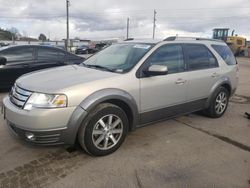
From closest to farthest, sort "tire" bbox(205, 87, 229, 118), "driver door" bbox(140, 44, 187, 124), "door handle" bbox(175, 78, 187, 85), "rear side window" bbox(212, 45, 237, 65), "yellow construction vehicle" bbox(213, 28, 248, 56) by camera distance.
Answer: "driver door" bbox(140, 44, 187, 124)
"door handle" bbox(175, 78, 187, 85)
"tire" bbox(205, 87, 229, 118)
"rear side window" bbox(212, 45, 237, 65)
"yellow construction vehicle" bbox(213, 28, 248, 56)

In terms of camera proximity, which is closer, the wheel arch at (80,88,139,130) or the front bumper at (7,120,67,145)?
the front bumper at (7,120,67,145)

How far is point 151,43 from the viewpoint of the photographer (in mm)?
4258

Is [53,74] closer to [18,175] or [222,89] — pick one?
[18,175]

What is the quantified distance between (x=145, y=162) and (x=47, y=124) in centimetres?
138

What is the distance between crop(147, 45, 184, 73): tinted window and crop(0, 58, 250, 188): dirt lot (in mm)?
1166

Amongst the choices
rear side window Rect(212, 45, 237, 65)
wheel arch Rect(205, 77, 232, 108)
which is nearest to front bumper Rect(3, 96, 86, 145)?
wheel arch Rect(205, 77, 232, 108)

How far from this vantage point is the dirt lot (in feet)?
9.77

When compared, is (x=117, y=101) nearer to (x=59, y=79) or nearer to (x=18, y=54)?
(x=59, y=79)

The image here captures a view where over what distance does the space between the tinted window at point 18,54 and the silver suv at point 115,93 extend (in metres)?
3.29

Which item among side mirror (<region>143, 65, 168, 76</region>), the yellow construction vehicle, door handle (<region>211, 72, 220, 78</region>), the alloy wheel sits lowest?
the alloy wheel

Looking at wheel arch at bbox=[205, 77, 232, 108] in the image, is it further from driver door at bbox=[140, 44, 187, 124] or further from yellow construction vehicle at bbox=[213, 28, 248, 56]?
yellow construction vehicle at bbox=[213, 28, 248, 56]

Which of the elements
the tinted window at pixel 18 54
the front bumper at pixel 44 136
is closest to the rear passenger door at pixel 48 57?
the tinted window at pixel 18 54

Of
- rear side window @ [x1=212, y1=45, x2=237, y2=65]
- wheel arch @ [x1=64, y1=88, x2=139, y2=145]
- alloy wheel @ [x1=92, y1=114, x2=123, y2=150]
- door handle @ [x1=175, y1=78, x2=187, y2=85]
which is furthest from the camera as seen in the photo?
rear side window @ [x1=212, y1=45, x2=237, y2=65]

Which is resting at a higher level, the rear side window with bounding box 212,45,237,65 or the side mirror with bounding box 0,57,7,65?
the rear side window with bounding box 212,45,237,65
